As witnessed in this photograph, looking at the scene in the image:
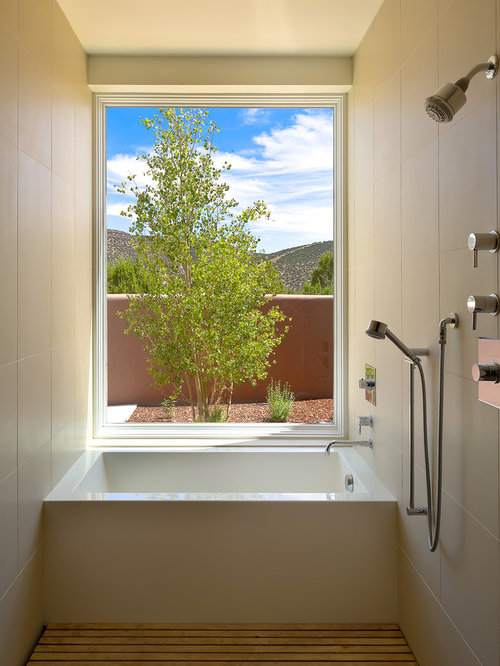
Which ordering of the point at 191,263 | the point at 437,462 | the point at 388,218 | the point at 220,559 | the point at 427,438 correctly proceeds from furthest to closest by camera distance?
1. the point at 191,263
2. the point at 388,218
3. the point at 220,559
4. the point at 427,438
5. the point at 437,462

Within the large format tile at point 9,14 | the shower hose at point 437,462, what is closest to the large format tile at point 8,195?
the large format tile at point 9,14

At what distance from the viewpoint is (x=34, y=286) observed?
2453 mm

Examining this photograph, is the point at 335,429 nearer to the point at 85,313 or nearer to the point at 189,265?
the point at 189,265

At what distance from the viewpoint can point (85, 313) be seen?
3.43 metres

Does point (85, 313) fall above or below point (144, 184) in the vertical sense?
below

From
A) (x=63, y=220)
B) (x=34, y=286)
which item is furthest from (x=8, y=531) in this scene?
(x=63, y=220)

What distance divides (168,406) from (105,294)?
0.78 m

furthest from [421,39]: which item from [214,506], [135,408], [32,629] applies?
[32,629]

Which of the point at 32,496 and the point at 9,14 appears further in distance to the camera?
the point at 32,496

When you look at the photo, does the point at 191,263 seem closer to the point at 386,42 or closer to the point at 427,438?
the point at 386,42

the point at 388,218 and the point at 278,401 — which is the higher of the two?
the point at 388,218

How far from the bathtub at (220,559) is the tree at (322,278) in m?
1.43

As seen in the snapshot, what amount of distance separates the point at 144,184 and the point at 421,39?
6.23ft

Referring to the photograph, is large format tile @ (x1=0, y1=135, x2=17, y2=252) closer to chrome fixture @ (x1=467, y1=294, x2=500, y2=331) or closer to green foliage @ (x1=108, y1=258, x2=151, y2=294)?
green foliage @ (x1=108, y1=258, x2=151, y2=294)
